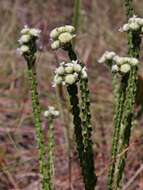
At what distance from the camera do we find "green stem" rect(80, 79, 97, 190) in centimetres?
111

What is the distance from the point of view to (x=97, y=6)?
13.2 ft

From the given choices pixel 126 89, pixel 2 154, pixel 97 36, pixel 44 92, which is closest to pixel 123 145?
pixel 126 89

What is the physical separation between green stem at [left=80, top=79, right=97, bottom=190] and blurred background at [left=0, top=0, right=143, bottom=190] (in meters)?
0.49

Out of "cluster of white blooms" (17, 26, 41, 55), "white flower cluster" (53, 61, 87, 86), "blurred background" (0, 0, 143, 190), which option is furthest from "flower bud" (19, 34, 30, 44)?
"blurred background" (0, 0, 143, 190)

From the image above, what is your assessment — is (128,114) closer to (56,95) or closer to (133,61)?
(133,61)

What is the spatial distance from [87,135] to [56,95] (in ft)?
4.74

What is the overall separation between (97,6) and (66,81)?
10.1ft

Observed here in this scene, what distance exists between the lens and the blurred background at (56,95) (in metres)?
2.28

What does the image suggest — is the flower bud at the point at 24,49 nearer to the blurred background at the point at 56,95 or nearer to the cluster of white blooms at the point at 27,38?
the cluster of white blooms at the point at 27,38

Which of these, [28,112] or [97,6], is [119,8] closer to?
[97,6]

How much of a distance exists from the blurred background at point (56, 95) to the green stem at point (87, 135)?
49 centimetres

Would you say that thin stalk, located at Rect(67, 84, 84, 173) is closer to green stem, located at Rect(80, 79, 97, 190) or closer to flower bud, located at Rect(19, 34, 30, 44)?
green stem, located at Rect(80, 79, 97, 190)

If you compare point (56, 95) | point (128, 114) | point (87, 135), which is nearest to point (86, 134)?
point (87, 135)

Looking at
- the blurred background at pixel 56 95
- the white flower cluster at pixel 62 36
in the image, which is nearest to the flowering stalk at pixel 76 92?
the white flower cluster at pixel 62 36
